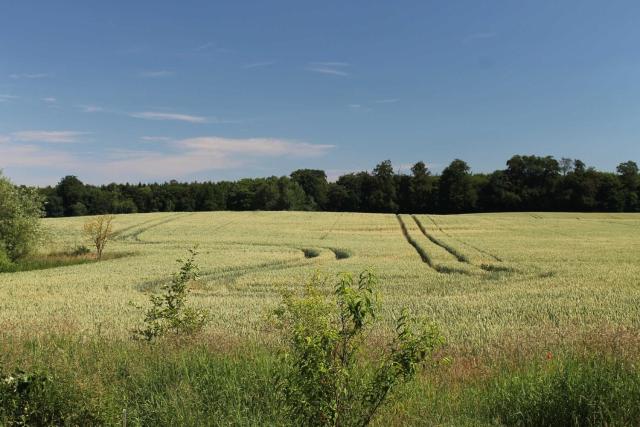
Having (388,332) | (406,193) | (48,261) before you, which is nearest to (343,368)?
(388,332)

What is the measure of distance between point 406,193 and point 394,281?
349ft

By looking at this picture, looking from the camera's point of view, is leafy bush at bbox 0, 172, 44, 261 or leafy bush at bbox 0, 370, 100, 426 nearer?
leafy bush at bbox 0, 370, 100, 426

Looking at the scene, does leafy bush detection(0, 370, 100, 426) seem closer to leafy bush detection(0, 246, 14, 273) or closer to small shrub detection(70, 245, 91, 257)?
leafy bush detection(0, 246, 14, 273)

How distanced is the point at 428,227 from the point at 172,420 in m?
60.2

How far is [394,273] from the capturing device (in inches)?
1067

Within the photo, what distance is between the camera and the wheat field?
13773 millimetres

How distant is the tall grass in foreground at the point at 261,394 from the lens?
6359 mm

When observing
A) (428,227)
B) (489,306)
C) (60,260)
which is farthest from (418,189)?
(489,306)

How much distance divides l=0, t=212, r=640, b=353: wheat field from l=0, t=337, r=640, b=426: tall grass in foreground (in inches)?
67.5

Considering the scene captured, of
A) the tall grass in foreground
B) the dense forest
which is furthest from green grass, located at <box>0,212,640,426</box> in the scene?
the dense forest

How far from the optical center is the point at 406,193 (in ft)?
425

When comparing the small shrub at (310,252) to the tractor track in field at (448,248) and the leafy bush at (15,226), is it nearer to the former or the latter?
the tractor track in field at (448,248)

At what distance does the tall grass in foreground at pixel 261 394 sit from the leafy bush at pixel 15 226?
3670cm

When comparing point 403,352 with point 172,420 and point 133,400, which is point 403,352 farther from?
point 133,400
